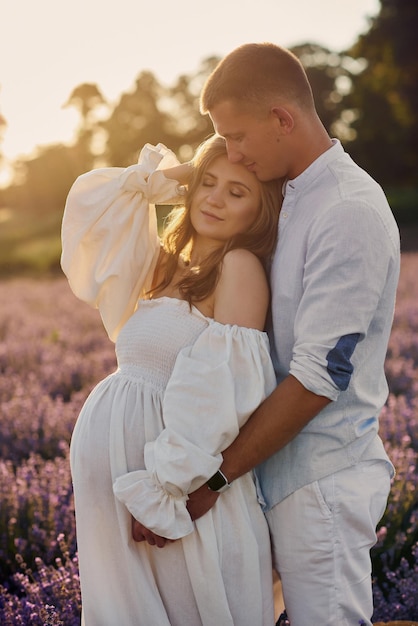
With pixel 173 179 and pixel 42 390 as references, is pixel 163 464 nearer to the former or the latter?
pixel 173 179

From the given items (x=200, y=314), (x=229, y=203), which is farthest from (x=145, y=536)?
(x=229, y=203)

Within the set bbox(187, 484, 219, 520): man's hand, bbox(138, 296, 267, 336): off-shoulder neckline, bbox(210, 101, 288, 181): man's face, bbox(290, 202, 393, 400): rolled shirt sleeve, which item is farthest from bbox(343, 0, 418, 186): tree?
bbox(187, 484, 219, 520): man's hand

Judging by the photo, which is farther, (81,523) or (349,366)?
(81,523)

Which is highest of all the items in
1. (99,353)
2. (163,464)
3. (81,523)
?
(163,464)

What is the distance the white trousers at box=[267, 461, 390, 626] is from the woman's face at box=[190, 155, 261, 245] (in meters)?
0.90

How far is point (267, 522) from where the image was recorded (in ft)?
8.55

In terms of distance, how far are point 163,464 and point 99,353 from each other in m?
4.52

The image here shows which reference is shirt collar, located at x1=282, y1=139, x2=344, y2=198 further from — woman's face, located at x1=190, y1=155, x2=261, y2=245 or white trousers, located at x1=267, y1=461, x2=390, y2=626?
white trousers, located at x1=267, y1=461, x2=390, y2=626

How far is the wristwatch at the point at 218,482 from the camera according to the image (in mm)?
2379

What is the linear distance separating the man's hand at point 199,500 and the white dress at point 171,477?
0.04m

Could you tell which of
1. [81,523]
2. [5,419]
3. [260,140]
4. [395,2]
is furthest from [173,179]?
[395,2]

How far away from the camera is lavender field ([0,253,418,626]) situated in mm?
3074

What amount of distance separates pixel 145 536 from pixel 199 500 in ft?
0.71

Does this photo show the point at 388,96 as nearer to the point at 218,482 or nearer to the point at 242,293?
the point at 242,293
